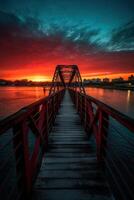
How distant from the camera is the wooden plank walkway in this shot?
1.97 m

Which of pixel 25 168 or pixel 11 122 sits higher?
pixel 11 122

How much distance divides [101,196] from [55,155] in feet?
4.67

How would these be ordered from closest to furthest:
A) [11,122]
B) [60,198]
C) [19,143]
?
[11,122], [19,143], [60,198]

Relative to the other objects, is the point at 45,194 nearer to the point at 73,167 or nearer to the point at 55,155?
the point at 73,167

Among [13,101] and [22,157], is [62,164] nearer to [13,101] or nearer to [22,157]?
[22,157]

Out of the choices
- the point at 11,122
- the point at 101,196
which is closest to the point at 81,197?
the point at 101,196

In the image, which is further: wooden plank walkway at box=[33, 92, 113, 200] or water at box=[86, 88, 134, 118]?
water at box=[86, 88, 134, 118]

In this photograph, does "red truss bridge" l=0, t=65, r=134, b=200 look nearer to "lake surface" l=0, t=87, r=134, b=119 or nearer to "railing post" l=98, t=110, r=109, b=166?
"railing post" l=98, t=110, r=109, b=166

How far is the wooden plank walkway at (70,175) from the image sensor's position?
1973 mm

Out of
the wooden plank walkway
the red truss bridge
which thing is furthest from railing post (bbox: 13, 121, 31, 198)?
the wooden plank walkway

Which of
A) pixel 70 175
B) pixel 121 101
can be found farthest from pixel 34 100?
pixel 70 175

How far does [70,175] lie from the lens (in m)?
2.38

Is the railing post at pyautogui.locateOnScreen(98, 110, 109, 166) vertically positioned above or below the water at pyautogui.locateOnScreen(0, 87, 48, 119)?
above

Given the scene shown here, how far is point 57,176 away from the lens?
236 cm
